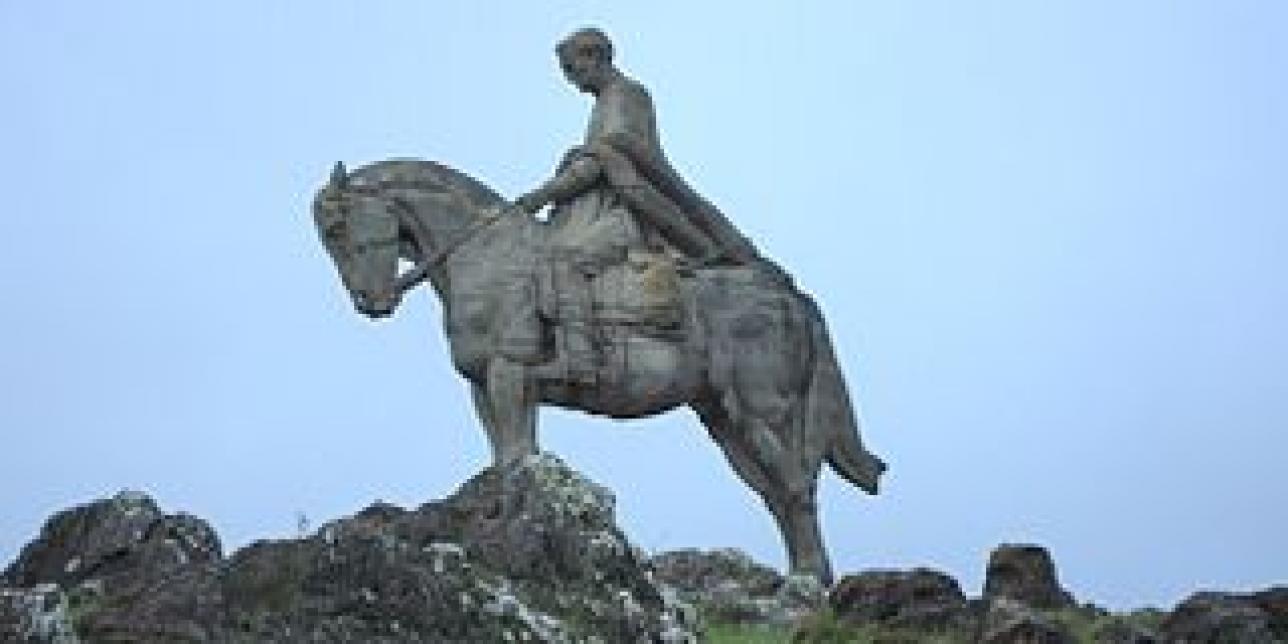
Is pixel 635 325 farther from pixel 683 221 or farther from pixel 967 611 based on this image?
pixel 967 611

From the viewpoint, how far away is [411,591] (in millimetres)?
6777

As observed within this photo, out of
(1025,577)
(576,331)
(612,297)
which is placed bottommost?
(1025,577)

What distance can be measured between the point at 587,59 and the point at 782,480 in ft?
14.2

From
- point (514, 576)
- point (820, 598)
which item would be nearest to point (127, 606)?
point (514, 576)

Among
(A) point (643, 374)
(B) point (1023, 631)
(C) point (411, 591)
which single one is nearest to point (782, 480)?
(A) point (643, 374)

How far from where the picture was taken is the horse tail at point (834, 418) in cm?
2203

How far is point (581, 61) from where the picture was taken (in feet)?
73.8

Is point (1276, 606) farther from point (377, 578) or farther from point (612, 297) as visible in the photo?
point (377, 578)

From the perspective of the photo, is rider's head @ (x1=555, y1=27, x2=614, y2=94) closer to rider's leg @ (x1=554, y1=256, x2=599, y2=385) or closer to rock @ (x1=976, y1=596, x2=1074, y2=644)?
rider's leg @ (x1=554, y1=256, x2=599, y2=385)

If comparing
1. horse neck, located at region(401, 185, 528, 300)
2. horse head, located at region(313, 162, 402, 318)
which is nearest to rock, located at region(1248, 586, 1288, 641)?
horse neck, located at region(401, 185, 528, 300)

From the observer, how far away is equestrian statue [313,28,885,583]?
20.9m

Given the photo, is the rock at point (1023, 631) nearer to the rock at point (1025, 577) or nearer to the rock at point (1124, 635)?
the rock at point (1124, 635)

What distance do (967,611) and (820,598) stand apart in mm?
2859

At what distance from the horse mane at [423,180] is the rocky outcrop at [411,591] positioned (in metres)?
13.4
